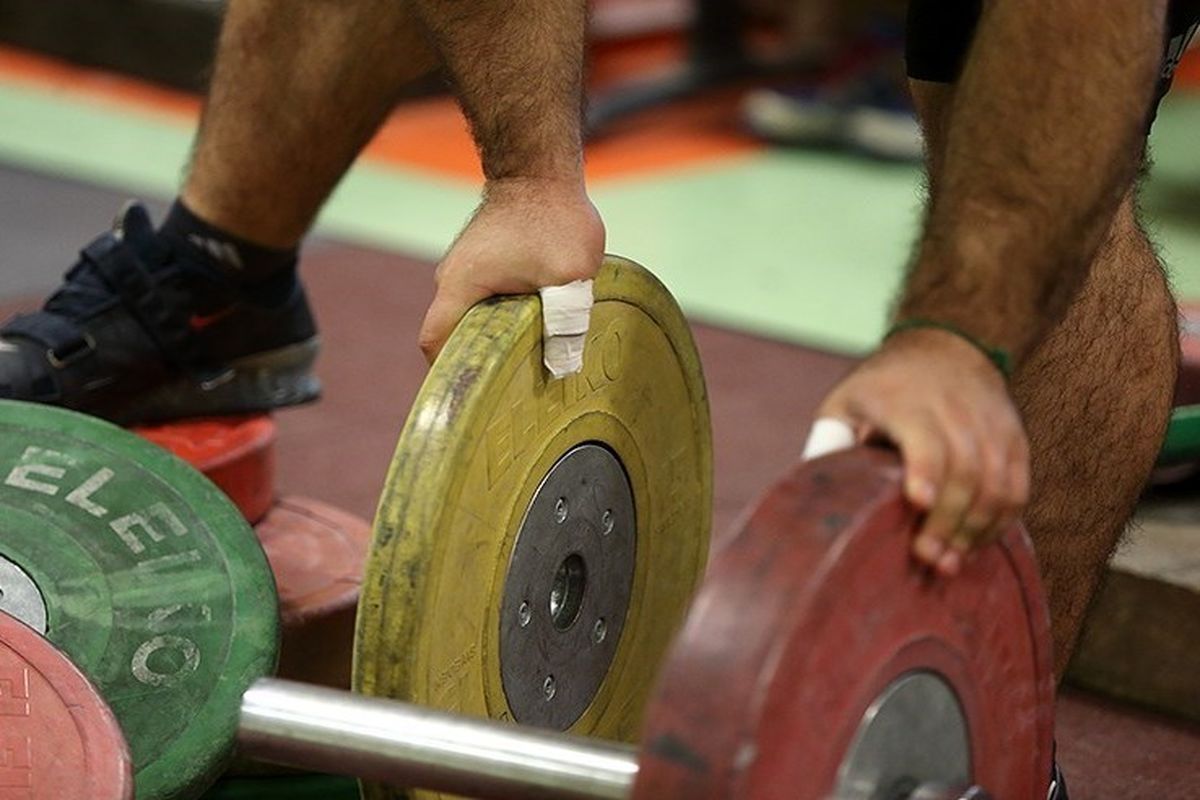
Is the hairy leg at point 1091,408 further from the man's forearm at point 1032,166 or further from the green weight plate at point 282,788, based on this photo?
the green weight plate at point 282,788

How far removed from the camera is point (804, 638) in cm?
88

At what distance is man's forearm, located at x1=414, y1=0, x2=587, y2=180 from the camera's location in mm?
1288

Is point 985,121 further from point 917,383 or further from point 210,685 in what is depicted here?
point 210,685

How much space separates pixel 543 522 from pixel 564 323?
133 millimetres

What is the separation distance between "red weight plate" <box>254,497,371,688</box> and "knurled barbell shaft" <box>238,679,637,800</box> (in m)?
0.48

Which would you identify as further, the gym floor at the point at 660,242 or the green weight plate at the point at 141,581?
the gym floor at the point at 660,242

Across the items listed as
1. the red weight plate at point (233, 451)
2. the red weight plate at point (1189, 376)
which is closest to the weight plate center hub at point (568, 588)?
the red weight plate at point (233, 451)

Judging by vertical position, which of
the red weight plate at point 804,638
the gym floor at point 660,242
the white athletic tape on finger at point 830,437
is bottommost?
the gym floor at point 660,242

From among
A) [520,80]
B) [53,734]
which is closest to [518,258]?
[520,80]

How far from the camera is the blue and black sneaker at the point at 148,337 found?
1.70m

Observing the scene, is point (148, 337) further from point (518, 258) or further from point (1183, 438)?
point (1183, 438)

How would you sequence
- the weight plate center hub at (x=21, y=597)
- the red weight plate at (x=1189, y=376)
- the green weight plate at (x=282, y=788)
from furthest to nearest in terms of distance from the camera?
the red weight plate at (x=1189, y=376) < the green weight plate at (x=282, y=788) < the weight plate center hub at (x=21, y=597)

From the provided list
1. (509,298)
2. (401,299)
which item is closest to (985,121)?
(509,298)

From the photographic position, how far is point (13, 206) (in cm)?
328
